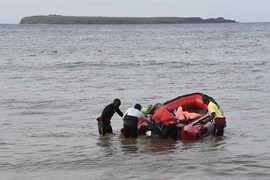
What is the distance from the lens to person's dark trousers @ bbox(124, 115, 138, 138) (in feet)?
41.5

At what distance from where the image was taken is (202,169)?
1013 cm

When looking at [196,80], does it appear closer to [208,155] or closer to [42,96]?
[42,96]

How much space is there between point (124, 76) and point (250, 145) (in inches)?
618

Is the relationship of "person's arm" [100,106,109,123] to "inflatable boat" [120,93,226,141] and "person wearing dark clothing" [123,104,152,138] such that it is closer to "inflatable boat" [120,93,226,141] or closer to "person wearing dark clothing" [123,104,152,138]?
"person wearing dark clothing" [123,104,152,138]

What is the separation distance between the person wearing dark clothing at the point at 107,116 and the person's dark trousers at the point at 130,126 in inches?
19.9

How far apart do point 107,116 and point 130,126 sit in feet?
2.70

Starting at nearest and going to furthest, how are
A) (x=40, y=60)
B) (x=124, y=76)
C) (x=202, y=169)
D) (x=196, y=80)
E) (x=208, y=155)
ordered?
(x=202, y=169) < (x=208, y=155) < (x=196, y=80) < (x=124, y=76) < (x=40, y=60)

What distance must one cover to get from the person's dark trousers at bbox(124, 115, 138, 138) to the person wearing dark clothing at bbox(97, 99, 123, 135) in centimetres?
50

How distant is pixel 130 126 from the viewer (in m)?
12.7

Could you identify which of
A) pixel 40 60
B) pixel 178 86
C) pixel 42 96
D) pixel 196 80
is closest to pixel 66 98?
pixel 42 96

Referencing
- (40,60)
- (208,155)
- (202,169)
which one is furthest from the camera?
(40,60)

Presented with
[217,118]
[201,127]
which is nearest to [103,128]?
[201,127]

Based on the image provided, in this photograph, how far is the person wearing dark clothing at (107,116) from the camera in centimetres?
1319

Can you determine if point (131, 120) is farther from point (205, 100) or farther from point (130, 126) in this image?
point (205, 100)
